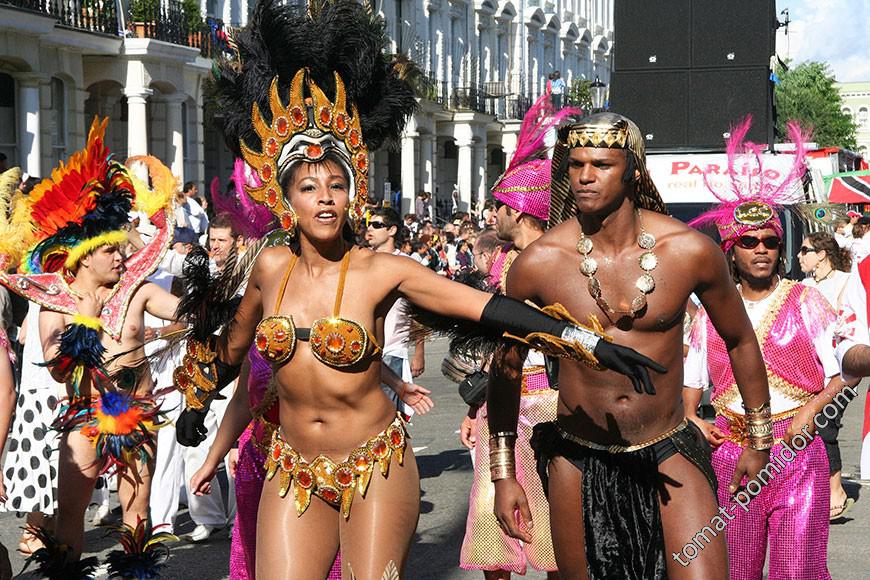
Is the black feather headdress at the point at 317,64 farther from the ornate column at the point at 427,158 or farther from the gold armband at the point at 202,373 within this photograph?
the ornate column at the point at 427,158

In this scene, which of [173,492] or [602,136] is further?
[173,492]

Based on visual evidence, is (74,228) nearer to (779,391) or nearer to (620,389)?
(620,389)

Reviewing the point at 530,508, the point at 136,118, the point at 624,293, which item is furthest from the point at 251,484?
the point at 136,118

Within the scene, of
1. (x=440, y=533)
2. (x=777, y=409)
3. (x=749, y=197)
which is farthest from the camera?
(x=440, y=533)

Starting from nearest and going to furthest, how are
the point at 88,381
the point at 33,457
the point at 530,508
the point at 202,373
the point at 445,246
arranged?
1. the point at 202,373
2. the point at 530,508
3. the point at 88,381
4. the point at 33,457
5. the point at 445,246

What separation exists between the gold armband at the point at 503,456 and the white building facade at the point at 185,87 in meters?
3.93

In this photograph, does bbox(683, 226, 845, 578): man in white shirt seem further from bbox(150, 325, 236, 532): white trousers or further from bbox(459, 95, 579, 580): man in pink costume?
bbox(150, 325, 236, 532): white trousers

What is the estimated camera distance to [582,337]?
430 centimetres

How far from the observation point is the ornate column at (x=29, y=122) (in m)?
24.6

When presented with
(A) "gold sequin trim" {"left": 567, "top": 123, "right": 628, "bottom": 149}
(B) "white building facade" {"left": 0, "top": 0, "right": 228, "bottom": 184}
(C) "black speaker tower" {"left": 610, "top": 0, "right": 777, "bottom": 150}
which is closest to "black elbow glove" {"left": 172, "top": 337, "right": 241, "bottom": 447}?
(A) "gold sequin trim" {"left": 567, "top": 123, "right": 628, "bottom": 149}

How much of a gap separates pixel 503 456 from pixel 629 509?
0.52 meters

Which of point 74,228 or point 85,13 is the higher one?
point 85,13

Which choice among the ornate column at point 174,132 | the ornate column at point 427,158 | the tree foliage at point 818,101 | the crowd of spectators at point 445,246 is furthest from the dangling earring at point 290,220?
the tree foliage at point 818,101

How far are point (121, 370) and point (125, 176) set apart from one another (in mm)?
1229
